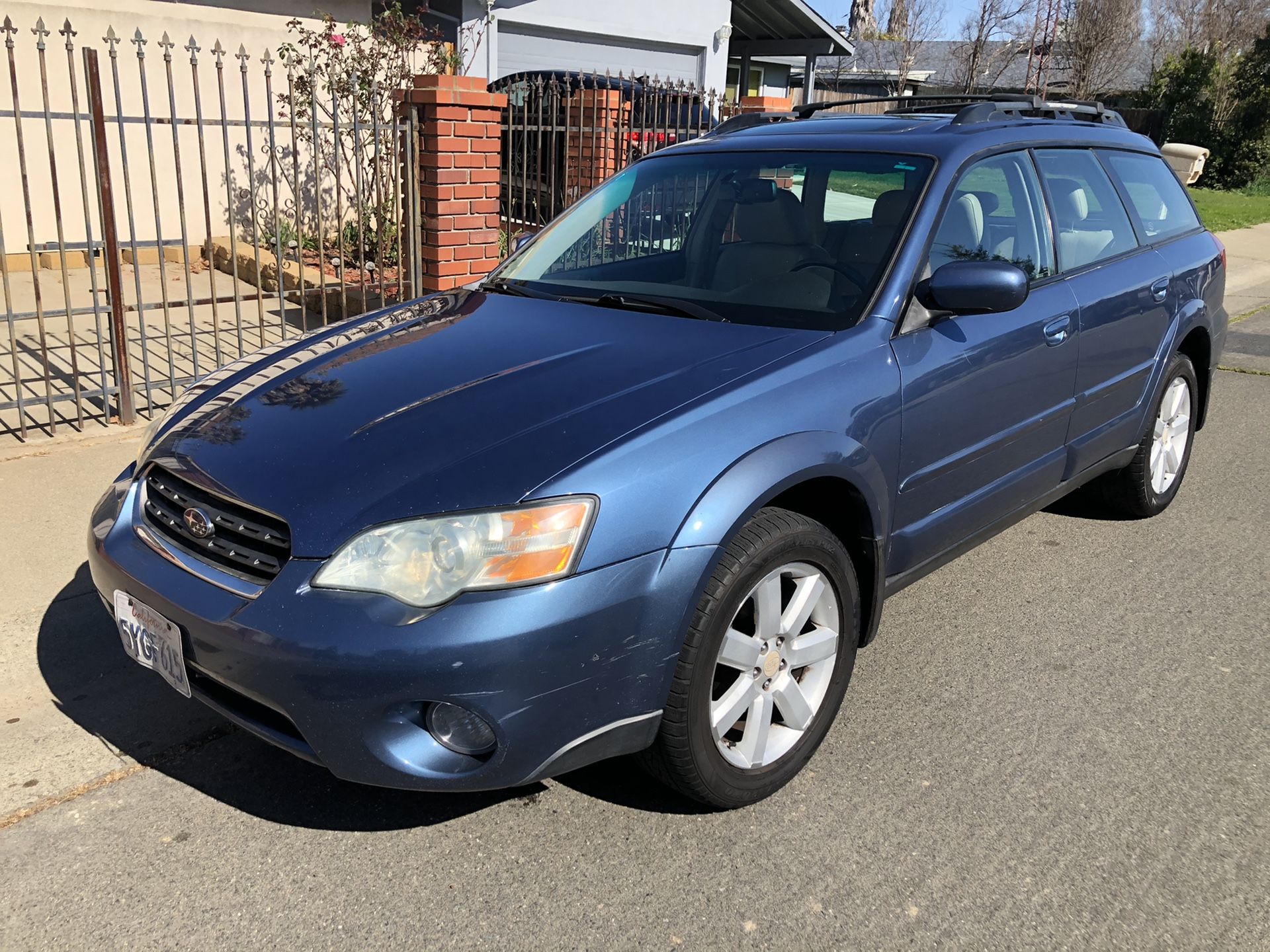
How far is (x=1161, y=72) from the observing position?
29.5 metres

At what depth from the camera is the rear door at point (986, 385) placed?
3205 mm

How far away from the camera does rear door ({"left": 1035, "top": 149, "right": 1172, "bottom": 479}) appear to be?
13.1ft

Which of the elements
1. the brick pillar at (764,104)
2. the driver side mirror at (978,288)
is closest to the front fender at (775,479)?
the driver side mirror at (978,288)

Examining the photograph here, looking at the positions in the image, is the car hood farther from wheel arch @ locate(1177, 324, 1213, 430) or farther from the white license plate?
wheel arch @ locate(1177, 324, 1213, 430)

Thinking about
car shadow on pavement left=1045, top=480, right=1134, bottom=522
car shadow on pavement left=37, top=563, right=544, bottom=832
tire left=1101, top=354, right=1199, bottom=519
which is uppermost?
tire left=1101, top=354, right=1199, bottom=519

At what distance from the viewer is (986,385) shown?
11.2 feet

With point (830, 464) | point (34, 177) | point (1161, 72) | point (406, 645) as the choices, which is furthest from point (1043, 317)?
point (1161, 72)

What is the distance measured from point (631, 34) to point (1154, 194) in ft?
39.6

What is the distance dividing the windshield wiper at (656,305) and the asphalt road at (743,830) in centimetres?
129

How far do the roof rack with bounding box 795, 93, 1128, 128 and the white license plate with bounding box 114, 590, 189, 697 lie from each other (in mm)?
3003

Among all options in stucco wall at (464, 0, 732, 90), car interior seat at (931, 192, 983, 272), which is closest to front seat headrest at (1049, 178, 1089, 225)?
car interior seat at (931, 192, 983, 272)

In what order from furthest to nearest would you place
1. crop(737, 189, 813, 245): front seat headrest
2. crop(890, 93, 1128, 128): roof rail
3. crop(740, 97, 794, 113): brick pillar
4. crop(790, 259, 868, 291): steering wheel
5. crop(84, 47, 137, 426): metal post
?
1. crop(740, 97, 794, 113): brick pillar
2. crop(84, 47, 137, 426): metal post
3. crop(890, 93, 1128, 128): roof rail
4. crop(737, 189, 813, 245): front seat headrest
5. crop(790, 259, 868, 291): steering wheel

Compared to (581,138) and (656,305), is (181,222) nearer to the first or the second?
(581,138)

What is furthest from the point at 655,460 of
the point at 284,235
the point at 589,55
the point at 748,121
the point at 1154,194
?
the point at 589,55
